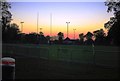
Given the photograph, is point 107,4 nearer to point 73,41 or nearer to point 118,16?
point 118,16

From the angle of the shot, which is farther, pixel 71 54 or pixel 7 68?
pixel 71 54

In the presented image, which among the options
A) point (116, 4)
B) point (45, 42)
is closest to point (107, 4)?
point (116, 4)

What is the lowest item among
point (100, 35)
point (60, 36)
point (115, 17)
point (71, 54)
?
point (71, 54)

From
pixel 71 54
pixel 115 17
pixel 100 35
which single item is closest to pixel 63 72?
pixel 71 54

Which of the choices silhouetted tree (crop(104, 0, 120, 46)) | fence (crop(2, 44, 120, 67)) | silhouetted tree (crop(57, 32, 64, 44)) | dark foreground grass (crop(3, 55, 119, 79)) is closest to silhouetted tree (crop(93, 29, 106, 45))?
silhouetted tree (crop(57, 32, 64, 44))

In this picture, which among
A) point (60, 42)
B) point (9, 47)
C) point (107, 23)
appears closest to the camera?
point (107, 23)

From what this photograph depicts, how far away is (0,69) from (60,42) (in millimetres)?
59935

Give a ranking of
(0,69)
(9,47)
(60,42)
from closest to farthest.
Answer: (0,69), (9,47), (60,42)

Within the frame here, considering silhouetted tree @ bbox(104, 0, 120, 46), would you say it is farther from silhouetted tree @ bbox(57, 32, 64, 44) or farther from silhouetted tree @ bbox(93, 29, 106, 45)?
silhouetted tree @ bbox(57, 32, 64, 44)

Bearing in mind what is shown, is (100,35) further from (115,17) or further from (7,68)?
(7,68)

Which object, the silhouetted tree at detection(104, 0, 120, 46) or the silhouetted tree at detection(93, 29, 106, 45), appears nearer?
the silhouetted tree at detection(104, 0, 120, 46)

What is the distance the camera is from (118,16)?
27547 millimetres

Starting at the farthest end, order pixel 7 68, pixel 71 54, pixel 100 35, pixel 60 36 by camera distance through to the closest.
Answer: pixel 60 36
pixel 100 35
pixel 71 54
pixel 7 68

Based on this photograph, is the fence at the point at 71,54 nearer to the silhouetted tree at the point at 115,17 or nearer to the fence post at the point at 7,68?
the silhouetted tree at the point at 115,17
